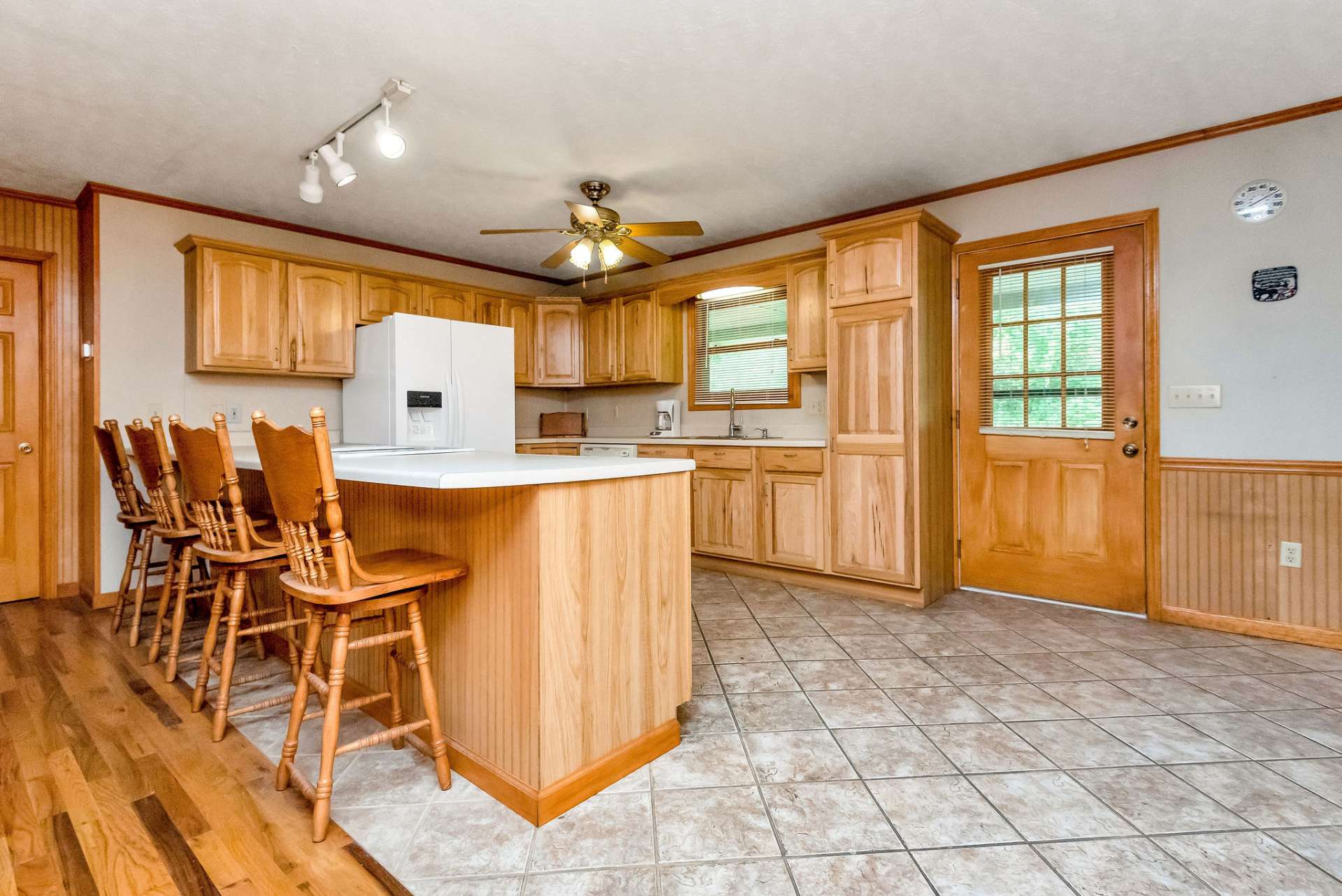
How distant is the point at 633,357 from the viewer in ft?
17.3

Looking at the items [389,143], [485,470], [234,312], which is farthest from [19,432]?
[485,470]

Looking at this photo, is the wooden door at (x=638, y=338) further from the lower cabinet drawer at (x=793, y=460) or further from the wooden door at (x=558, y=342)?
the lower cabinet drawer at (x=793, y=460)

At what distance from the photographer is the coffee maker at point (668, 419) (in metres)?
5.30

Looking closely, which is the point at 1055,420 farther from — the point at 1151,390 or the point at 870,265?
the point at 870,265

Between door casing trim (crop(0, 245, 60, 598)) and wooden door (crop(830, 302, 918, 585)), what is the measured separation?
464 centimetres

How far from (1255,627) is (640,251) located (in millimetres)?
3598

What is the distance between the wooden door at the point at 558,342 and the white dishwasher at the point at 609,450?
2.21 feet

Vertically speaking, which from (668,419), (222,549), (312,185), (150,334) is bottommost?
(222,549)

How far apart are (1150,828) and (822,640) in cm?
150

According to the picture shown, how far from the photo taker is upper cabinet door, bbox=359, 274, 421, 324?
4.49 meters

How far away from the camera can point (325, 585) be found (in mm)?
1562

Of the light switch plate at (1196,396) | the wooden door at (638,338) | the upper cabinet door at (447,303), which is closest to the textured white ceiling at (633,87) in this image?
the upper cabinet door at (447,303)

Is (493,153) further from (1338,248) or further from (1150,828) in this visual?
(1338,248)

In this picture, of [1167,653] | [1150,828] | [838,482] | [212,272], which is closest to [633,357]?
[838,482]
